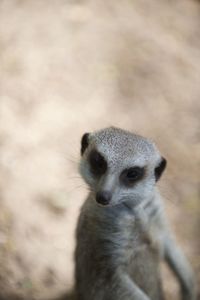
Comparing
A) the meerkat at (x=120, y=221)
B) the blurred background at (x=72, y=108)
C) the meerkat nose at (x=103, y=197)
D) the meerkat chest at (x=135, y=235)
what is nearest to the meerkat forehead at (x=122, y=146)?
the meerkat at (x=120, y=221)

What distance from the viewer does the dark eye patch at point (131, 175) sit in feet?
8.66

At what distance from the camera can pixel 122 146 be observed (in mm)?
2656

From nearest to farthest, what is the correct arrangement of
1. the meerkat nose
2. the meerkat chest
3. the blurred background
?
the meerkat nose < the meerkat chest < the blurred background

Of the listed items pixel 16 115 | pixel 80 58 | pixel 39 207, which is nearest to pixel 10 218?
pixel 39 207

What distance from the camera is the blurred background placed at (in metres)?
3.72

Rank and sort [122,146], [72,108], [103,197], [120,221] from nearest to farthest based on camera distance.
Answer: [103,197]
[122,146]
[120,221]
[72,108]

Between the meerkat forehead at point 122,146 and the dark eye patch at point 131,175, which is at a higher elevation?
the meerkat forehead at point 122,146

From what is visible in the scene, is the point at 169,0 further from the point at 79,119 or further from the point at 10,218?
the point at 10,218

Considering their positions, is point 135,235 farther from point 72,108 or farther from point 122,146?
point 72,108

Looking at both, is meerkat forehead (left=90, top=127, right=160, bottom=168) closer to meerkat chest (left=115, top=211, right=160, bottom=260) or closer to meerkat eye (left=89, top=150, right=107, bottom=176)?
meerkat eye (left=89, top=150, right=107, bottom=176)

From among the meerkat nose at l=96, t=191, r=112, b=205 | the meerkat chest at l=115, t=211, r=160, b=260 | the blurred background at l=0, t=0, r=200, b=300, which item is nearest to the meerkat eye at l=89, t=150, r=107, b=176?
the meerkat nose at l=96, t=191, r=112, b=205

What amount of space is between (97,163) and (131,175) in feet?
0.49

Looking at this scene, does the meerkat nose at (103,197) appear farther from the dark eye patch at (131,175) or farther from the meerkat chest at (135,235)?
the meerkat chest at (135,235)

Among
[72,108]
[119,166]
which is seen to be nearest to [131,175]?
[119,166]
